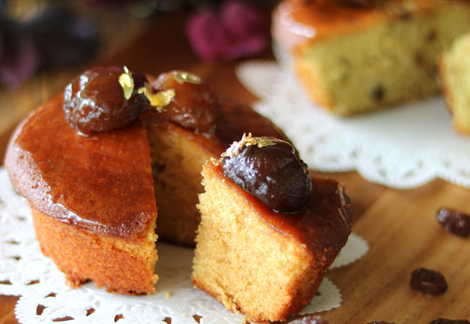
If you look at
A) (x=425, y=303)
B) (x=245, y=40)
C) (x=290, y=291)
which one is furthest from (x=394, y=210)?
(x=245, y=40)

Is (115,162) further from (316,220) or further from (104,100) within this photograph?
(316,220)

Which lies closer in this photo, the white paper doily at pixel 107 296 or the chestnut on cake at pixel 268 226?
the chestnut on cake at pixel 268 226

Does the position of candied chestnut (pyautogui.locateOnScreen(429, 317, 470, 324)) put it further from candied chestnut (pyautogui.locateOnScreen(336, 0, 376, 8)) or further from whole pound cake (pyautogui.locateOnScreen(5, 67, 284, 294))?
candied chestnut (pyautogui.locateOnScreen(336, 0, 376, 8))

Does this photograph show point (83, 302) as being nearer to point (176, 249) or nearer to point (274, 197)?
point (176, 249)

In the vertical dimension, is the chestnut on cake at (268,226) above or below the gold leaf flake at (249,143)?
below

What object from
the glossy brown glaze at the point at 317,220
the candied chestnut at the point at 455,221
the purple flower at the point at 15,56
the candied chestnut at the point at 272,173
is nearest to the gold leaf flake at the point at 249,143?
the candied chestnut at the point at 272,173

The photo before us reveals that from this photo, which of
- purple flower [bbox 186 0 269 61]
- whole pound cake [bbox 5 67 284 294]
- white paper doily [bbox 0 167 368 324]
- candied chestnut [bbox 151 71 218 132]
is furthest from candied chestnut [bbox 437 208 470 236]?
purple flower [bbox 186 0 269 61]

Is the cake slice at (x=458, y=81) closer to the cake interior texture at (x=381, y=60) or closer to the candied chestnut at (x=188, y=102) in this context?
the cake interior texture at (x=381, y=60)
